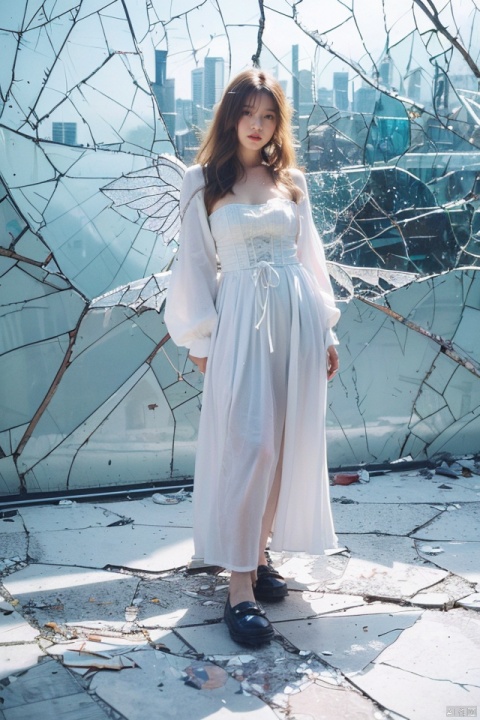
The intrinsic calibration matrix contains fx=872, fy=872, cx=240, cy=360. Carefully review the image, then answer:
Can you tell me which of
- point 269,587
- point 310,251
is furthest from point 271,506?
point 310,251

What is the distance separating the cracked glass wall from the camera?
3.62m

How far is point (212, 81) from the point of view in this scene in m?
3.84

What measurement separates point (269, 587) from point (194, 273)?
108cm

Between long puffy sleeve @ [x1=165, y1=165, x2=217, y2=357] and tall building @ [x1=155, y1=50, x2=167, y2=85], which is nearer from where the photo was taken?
long puffy sleeve @ [x1=165, y1=165, x2=217, y2=357]

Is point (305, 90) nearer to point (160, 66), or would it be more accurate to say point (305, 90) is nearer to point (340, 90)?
point (340, 90)

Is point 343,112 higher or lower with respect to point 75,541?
higher

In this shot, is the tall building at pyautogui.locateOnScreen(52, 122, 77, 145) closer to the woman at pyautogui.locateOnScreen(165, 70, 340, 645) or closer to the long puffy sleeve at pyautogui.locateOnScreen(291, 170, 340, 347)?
the woman at pyautogui.locateOnScreen(165, 70, 340, 645)

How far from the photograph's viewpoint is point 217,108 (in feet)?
9.37

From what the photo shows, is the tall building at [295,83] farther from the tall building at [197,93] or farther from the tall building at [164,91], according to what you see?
the tall building at [164,91]

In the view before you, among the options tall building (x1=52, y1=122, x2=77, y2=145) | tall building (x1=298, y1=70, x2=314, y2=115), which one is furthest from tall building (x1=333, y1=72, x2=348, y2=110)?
tall building (x1=52, y1=122, x2=77, y2=145)

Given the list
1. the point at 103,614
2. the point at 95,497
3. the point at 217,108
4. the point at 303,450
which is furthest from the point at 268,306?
the point at 95,497

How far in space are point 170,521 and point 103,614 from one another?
35.4 inches

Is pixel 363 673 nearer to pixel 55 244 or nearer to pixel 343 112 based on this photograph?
pixel 55 244

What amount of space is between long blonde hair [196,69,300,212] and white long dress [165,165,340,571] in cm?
6
